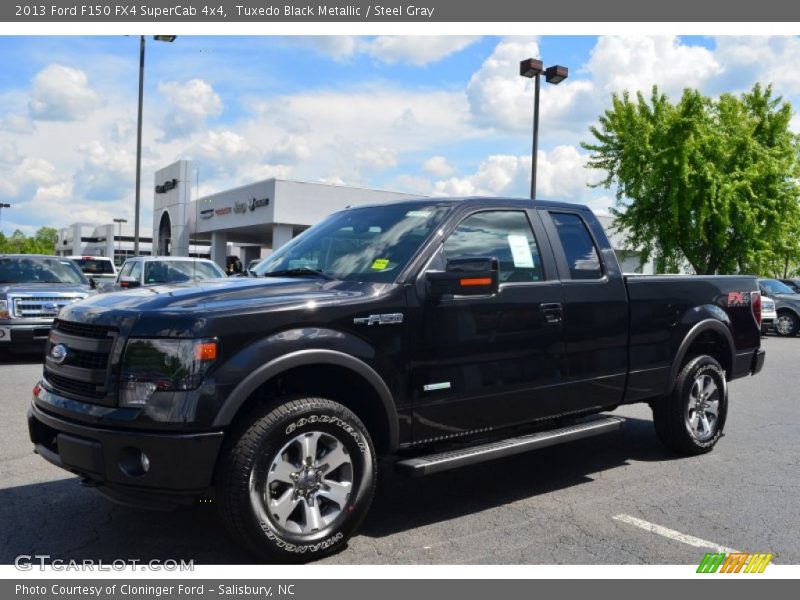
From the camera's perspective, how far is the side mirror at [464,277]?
4.41 metres

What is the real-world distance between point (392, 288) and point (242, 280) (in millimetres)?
956

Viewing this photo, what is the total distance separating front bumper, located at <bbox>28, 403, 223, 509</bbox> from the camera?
12.0ft

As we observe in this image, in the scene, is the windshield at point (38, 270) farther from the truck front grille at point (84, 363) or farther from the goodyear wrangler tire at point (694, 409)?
the goodyear wrangler tire at point (694, 409)

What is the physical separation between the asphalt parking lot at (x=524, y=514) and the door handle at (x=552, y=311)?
123 centimetres

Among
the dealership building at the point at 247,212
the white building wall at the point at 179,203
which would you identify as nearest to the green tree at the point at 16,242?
the dealership building at the point at 247,212

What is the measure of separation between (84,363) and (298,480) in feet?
4.21

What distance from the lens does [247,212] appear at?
40906 millimetres

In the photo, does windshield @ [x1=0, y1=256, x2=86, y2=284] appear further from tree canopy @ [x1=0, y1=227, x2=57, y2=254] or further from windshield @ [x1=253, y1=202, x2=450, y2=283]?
tree canopy @ [x1=0, y1=227, x2=57, y2=254]

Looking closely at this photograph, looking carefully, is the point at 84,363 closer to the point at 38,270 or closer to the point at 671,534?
the point at 671,534

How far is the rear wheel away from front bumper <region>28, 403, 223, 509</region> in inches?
854

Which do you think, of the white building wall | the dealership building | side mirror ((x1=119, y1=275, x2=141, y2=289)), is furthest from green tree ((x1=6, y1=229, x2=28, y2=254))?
side mirror ((x1=119, y1=275, x2=141, y2=289))

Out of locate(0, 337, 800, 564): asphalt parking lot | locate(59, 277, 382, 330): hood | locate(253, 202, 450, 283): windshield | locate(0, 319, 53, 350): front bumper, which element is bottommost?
locate(0, 337, 800, 564): asphalt parking lot

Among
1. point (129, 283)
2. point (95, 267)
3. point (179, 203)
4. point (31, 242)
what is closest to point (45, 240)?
point (31, 242)

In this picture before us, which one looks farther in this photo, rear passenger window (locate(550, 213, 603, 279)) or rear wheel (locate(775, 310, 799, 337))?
rear wheel (locate(775, 310, 799, 337))
